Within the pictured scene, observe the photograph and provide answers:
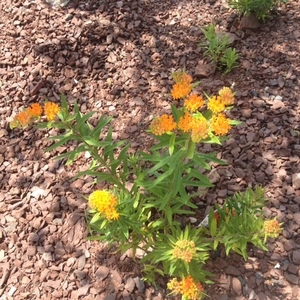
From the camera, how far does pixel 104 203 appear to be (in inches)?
93.1

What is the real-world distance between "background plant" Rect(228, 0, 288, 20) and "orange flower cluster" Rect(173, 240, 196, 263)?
Result: 9.91 feet

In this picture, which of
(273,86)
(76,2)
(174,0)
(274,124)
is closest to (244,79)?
(273,86)

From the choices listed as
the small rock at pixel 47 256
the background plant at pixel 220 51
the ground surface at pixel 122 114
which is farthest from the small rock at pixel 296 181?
the small rock at pixel 47 256

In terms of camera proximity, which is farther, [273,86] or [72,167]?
[273,86]

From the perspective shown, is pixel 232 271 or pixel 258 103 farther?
pixel 258 103

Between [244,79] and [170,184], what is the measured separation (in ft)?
6.58

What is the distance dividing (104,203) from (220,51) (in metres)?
2.60

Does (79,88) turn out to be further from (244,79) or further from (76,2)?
(244,79)

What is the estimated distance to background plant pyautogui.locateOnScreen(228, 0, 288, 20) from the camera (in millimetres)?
4430

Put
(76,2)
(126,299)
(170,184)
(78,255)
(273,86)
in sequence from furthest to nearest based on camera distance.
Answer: (76,2) < (273,86) < (78,255) < (126,299) < (170,184)

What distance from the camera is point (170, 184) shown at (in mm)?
2678

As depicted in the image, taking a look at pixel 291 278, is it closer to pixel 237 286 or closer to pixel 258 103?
pixel 237 286

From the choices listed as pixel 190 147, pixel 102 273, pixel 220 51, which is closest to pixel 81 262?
→ pixel 102 273

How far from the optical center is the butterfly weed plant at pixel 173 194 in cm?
226
